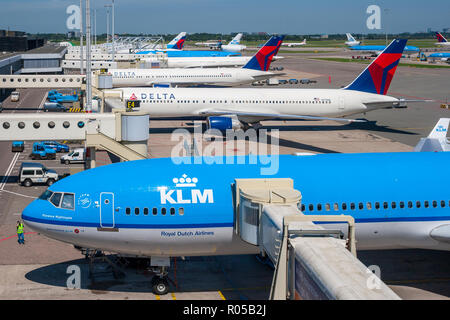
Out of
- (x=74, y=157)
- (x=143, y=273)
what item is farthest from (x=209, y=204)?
(x=74, y=157)

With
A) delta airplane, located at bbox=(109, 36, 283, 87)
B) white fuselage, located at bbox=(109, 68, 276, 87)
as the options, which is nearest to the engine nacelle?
white fuselage, located at bbox=(109, 68, 276, 87)

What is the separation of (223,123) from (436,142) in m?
30.1

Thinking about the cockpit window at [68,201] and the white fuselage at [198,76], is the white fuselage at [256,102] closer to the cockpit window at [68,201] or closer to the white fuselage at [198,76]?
the white fuselage at [198,76]

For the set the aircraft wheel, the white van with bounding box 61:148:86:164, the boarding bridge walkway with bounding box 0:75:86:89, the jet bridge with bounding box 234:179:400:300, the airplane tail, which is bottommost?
the aircraft wheel

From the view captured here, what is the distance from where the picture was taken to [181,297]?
2388cm

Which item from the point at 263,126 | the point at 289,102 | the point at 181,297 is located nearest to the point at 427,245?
the point at 181,297

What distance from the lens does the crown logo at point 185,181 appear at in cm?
2259

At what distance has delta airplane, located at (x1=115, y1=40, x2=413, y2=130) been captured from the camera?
62.1 metres

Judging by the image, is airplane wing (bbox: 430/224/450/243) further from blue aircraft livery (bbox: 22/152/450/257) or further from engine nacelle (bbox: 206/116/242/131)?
engine nacelle (bbox: 206/116/242/131)

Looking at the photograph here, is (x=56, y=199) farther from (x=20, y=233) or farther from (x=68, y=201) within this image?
(x=20, y=233)

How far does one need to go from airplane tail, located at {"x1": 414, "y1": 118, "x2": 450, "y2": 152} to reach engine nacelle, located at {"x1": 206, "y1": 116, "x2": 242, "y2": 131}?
90.3 ft

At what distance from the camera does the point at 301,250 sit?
48.2 ft

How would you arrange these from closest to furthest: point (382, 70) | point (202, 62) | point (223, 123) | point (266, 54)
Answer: point (223, 123) → point (382, 70) → point (266, 54) → point (202, 62)

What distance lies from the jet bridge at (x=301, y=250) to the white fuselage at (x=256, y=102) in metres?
42.3
